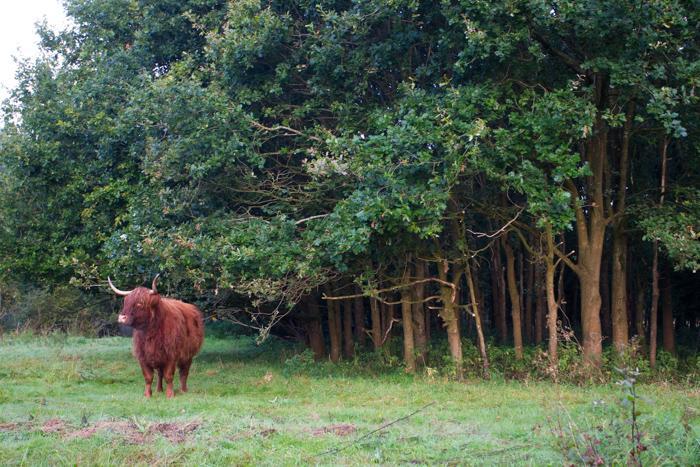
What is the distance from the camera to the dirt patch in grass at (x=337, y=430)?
8664mm

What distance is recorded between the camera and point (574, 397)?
11.6 meters

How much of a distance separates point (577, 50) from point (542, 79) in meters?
1.09

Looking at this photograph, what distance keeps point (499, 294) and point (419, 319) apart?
4759 millimetres

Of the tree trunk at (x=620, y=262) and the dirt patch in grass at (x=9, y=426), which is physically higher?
the tree trunk at (x=620, y=262)

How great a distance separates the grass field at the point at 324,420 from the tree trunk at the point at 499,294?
234 inches

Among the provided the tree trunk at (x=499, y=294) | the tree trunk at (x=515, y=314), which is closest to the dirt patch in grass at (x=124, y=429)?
the tree trunk at (x=515, y=314)

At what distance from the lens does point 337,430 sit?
883 cm

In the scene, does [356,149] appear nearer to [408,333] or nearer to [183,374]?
[408,333]

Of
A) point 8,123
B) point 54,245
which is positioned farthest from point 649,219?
point 8,123

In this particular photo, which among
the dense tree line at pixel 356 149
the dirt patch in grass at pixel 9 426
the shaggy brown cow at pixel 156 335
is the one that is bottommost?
the dirt patch in grass at pixel 9 426

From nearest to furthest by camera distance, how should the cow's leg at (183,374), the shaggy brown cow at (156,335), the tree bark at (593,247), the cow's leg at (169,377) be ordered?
the cow's leg at (169,377), the shaggy brown cow at (156,335), the cow's leg at (183,374), the tree bark at (593,247)

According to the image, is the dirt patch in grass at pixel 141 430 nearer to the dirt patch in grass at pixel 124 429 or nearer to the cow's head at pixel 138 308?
the dirt patch in grass at pixel 124 429

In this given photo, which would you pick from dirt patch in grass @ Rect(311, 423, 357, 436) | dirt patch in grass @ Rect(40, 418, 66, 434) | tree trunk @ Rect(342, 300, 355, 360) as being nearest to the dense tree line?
tree trunk @ Rect(342, 300, 355, 360)

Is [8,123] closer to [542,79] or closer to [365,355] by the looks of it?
[365,355]
